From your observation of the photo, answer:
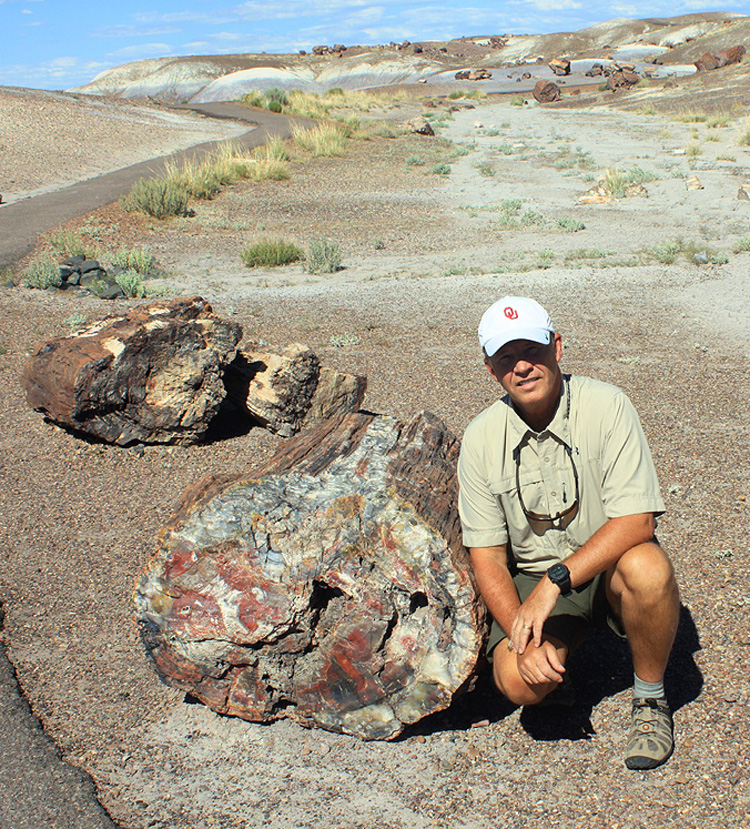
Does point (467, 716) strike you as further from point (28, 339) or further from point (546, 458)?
point (28, 339)

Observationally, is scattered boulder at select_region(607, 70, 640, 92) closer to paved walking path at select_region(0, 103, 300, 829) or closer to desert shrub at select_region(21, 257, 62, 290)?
desert shrub at select_region(21, 257, 62, 290)

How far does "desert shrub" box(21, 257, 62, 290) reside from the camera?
1123cm

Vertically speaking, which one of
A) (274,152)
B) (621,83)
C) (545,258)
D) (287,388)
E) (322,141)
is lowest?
(287,388)

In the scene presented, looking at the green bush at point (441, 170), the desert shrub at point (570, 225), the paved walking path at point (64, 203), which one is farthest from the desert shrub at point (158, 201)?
the desert shrub at point (570, 225)

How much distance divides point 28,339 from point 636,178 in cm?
1383

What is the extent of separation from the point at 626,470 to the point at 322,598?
1.28 metres

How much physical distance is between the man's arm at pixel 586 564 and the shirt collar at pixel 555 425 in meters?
0.35

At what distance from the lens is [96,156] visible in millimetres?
25031

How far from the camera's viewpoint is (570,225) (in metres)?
14.4

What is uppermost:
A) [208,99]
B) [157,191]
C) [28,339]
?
[208,99]

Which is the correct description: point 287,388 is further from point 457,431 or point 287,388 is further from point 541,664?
point 541,664

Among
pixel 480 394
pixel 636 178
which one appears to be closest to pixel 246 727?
pixel 480 394

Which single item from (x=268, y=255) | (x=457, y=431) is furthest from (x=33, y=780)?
(x=268, y=255)

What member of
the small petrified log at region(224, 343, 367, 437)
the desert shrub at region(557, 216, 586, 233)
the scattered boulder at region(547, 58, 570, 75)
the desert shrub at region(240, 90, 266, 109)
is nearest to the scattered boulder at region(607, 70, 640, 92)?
the scattered boulder at region(547, 58, 570, 75)
